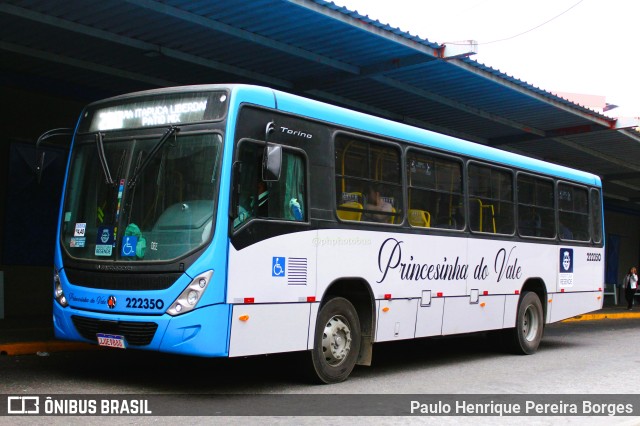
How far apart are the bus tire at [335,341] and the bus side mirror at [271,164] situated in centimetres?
183

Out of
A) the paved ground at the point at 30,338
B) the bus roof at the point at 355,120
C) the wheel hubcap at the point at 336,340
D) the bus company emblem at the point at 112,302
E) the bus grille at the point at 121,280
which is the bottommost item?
the paved ground at the point at 30,338

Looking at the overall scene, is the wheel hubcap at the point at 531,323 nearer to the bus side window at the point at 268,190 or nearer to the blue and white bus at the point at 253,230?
the blue and white bus at the point at 253,230

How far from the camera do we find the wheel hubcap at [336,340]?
9039mm

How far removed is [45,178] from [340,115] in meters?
8.58

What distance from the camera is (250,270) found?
8.02 meters

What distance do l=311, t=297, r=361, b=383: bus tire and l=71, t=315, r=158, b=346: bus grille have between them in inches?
75.5

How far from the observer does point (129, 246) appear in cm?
803

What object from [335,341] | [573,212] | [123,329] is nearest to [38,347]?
[123,329]

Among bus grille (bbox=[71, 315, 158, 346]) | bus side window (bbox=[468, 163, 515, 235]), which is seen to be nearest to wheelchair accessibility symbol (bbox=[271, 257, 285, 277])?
bus grille (bbox=[71, 315, 158, 346])

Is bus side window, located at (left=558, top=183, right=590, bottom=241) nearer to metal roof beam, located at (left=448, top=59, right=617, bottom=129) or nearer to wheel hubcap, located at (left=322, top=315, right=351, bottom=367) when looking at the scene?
metal roof beam, located at (left=448, top=59, right=617, bottom=129)

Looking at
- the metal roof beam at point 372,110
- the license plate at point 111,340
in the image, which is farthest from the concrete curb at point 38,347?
A: the metal roof beam at point 372,110

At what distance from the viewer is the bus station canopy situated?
12062mm

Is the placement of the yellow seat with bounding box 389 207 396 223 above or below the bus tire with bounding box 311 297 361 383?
above

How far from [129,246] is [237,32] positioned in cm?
581
